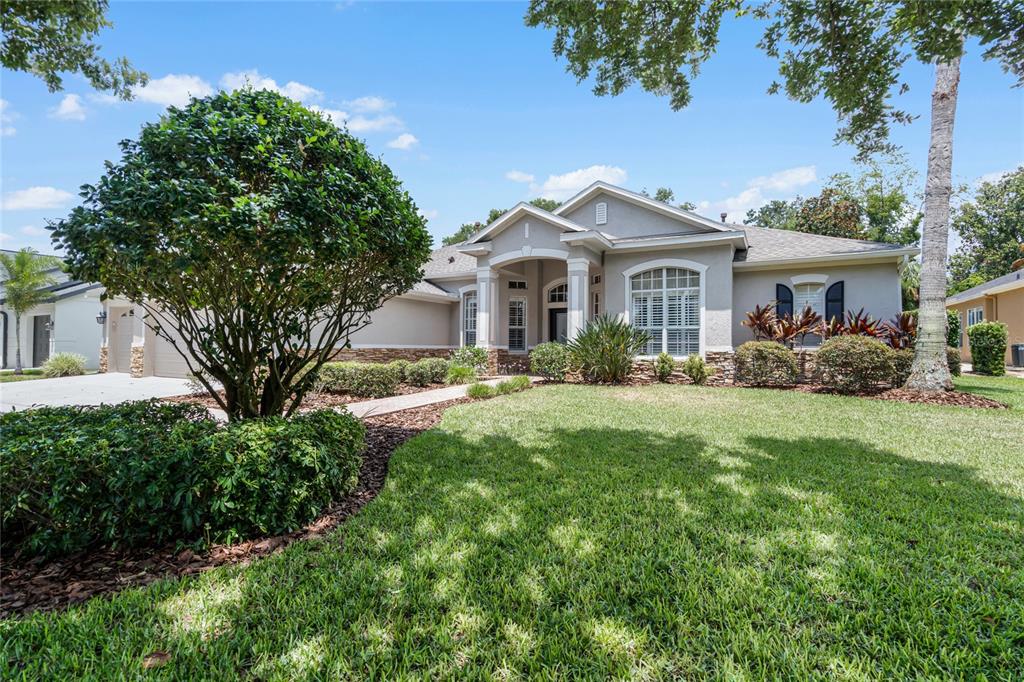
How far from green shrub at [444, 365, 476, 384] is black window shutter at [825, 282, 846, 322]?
35.6 ft

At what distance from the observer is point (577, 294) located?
13625 millimetres

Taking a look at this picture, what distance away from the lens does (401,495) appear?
13.4 feet

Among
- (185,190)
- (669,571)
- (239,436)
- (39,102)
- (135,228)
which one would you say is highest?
(39,102)

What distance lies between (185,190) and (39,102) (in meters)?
8.43

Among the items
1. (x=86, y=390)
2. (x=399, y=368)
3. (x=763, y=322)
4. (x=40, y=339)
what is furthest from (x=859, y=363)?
(x=40, y=339)

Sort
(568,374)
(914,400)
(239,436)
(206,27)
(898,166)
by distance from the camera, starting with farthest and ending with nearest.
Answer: (898,166)
(568,374)
(914,400)
(206,27)
(239,436)

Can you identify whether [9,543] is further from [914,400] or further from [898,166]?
[898,166]

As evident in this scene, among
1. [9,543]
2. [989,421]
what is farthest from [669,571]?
[989,421]

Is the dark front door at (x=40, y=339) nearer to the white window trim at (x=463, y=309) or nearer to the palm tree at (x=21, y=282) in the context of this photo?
the palm tree at (x=21, y=282)

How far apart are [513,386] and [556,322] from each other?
757cm

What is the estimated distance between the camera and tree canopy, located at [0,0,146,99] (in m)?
6.86

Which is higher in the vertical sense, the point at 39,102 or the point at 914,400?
the point at 39,102

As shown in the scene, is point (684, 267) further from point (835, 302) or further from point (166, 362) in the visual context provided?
point (166, 362)

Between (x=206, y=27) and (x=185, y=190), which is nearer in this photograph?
(x=185, y=190)
